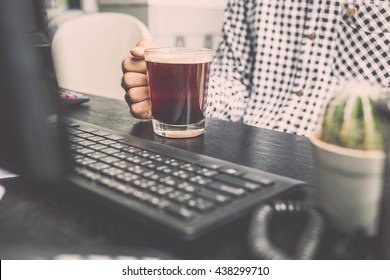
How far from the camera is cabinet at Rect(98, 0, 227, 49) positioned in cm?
227

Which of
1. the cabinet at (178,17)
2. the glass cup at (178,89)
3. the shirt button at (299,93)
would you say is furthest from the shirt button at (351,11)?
the cabinet at (178,17)

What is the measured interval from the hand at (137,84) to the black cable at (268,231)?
0.46 metres

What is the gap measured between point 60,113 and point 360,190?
0.90ft

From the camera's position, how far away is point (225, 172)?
1.47ft

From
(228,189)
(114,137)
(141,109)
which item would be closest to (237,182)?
(228,189)

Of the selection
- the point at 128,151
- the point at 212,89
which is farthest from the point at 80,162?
the point at 212,89

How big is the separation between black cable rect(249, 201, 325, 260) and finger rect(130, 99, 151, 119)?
1.49 feet

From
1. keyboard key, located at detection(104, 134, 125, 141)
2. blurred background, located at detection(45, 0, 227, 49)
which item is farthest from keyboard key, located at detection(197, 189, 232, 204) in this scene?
blurred background, located at detection(45, 0, 227, 49)

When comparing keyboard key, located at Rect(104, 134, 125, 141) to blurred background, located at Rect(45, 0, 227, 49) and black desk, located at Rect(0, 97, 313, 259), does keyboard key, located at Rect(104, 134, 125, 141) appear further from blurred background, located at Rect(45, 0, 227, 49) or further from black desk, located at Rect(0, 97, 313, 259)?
blurred background, located at Rect(45, 0, 227, 49)

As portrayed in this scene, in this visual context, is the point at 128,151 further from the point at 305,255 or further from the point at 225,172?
the point at 305,255

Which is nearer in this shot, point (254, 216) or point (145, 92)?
point (254, 216)

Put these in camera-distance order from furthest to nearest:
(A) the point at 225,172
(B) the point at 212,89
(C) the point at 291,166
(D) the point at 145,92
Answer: (B) the point at 212,89 → (D) the point at 145,92 → (C) the point at 291,166 → (A) the point at 225,172

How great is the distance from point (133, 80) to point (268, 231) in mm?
507

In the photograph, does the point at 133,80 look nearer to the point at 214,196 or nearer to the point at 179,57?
the point at 179,57
